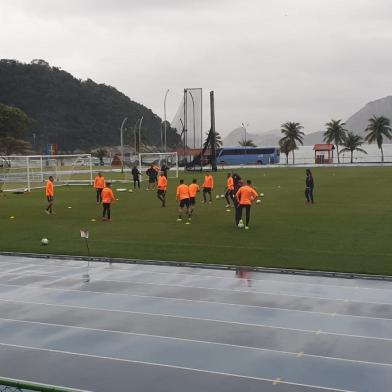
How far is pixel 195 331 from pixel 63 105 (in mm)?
143855

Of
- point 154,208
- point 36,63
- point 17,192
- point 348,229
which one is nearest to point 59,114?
point 36,63

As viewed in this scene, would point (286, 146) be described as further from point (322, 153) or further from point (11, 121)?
point (11, 121)

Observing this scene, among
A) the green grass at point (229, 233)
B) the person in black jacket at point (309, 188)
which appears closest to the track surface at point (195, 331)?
the green grass at point (229, 233)

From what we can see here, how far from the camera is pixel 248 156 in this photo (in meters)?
93.9

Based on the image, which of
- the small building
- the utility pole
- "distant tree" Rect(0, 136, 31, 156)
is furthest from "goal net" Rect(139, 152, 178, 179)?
"distant tree" Rect(0, 136, 31, 156)

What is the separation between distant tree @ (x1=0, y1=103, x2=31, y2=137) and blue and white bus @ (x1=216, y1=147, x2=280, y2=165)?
33.4m

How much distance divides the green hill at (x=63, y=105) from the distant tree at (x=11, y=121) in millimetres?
35833

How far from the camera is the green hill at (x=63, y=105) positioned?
461ft

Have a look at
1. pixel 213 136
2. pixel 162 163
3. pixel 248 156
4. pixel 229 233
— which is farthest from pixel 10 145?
pixel 229 233

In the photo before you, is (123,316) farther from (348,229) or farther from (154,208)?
(154,208)

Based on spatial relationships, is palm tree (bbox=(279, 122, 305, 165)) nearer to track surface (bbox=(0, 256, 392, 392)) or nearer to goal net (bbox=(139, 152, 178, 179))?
goal net (bbox=(139, 152, 178, 179))

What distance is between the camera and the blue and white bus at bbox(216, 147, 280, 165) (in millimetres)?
93250

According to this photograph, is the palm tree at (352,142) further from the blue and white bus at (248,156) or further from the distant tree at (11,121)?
the distant tree at (11,121)

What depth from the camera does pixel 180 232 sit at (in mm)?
19781
